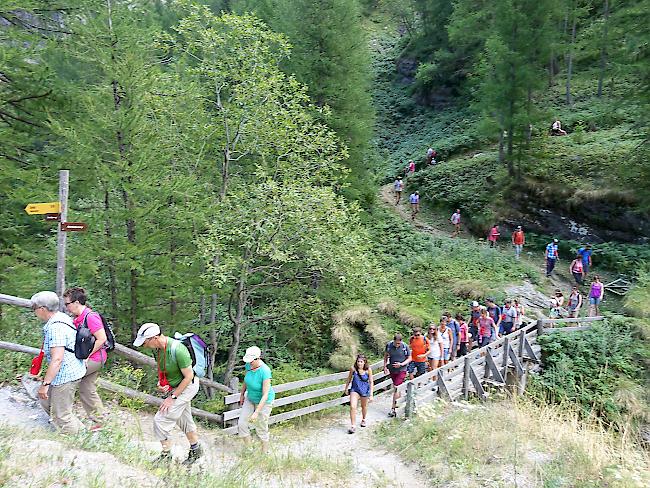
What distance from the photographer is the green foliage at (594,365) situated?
14.6 meters

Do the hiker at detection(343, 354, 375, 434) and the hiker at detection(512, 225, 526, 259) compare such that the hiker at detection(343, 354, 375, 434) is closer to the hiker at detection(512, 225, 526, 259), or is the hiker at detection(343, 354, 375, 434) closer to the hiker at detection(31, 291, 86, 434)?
the hiker at detection(31, 291, 86, 434)

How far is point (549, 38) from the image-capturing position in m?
23.0

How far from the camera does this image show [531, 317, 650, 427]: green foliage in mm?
14578

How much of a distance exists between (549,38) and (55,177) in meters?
22.1

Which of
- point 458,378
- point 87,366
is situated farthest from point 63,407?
point 458,378

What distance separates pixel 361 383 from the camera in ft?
32.2

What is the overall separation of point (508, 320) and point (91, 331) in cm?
1302

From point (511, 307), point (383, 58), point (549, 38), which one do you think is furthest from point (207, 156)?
point (383, 58)

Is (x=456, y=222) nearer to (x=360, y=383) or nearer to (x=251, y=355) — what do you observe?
(x=360, y=383)

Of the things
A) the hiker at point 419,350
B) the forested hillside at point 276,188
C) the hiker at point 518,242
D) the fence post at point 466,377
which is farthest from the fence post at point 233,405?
the hiker at point 518,242

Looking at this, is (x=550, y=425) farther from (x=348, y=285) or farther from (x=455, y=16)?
(x=455, y=16)

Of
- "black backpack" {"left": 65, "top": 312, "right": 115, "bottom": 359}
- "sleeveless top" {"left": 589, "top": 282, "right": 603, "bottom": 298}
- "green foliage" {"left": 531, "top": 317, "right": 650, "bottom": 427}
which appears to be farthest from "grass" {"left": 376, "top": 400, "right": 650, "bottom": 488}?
"sleeveless top" {"left": 589, "top": 282, "right": 603, "bottom": 298}

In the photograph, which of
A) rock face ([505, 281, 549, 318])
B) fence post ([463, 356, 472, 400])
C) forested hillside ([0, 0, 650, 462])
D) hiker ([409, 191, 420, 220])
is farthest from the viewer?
hiker ([409, 191, 420, 220])

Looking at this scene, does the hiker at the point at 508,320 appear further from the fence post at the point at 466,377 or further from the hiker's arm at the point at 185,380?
the hiker's arm at the point at 185,380
